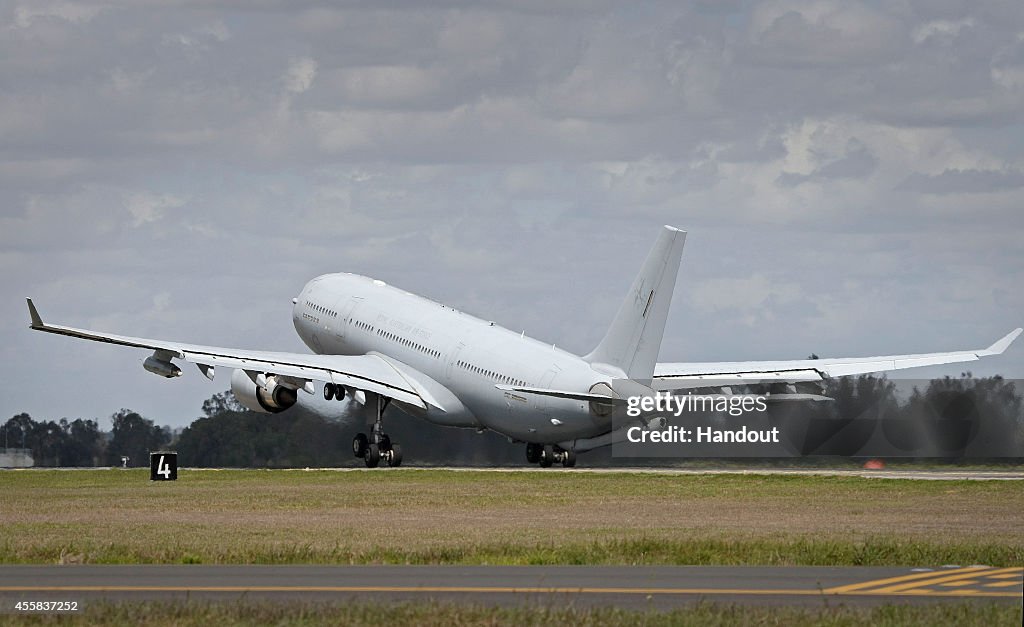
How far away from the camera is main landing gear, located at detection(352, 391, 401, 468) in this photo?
7844 cm

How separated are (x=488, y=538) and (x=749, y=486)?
2317 cm

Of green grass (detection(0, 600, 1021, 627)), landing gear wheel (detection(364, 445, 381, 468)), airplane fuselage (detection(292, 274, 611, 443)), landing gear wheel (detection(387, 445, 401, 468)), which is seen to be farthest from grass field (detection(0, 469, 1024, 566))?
green grass (detection(0, 600, 1021, 627))

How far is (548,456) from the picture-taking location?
7625 centimetres

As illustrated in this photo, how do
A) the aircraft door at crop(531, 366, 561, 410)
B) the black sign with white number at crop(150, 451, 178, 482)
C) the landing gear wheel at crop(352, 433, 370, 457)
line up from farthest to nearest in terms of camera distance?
the landing gear wheel at crop(352, 433, 370, 457) < the black sign with white number at crop(150, 451, 178, 482) < the aircraft door at crop(531, 366, 561, 410)

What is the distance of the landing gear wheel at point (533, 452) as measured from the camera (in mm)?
76000

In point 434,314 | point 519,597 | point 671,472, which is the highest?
point 434,314

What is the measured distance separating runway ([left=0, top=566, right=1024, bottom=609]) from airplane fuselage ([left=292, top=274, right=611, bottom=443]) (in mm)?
34161

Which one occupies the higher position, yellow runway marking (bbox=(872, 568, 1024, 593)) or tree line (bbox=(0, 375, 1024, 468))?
tree line (bbox=(0, 375, 1024, 468))

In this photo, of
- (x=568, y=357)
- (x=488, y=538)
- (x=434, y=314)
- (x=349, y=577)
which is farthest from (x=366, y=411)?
(x=349, y=577)

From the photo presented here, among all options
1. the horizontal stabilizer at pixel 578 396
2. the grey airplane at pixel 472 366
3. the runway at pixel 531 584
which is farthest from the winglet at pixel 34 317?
the runway at pixel 531 584

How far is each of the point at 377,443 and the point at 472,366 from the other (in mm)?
7313

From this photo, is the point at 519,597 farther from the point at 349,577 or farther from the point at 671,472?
the point at 671,472

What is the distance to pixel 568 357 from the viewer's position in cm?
6794

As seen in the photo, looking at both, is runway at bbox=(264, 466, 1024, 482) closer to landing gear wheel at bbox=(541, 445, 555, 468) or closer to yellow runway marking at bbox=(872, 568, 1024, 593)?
landing gear wheel at bbox=(541, 445, 555, 468)
